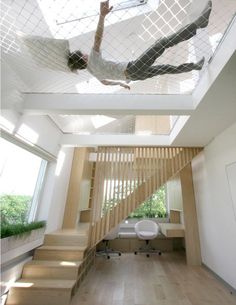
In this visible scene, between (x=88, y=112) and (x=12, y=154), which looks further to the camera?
(x=12, y=154)

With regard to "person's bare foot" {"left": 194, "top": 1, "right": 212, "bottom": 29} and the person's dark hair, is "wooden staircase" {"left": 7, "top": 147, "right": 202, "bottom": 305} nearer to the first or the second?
the person's dark hair

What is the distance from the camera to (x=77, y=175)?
474cm

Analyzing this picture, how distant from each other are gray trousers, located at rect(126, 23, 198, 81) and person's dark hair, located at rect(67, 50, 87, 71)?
46 cm

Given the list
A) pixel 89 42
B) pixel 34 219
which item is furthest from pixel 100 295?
pixel 89 42

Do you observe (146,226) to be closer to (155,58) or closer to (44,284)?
(44,284)

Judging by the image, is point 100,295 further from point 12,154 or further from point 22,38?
point 22,38

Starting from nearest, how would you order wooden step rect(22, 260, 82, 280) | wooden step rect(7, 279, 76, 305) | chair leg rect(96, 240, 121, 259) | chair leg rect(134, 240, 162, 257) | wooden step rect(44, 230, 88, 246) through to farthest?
wooden step rect(7, 279, 76, 305), wooden step rect(22, 260, 82, 280), wooden step rect(44, 230, 88, 246), chair leg rect(96, 240, 121, 259), chair leg rect(134, 240, 162, 257)

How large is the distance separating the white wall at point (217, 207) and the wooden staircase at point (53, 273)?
2.43 m

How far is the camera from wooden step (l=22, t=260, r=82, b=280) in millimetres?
2753

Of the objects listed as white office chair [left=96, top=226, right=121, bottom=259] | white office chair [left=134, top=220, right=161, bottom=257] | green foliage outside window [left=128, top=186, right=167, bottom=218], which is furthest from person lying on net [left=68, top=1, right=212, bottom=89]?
green foliage outside window [left=128, top=186, right=167, bottom=218]

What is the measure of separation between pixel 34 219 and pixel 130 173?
7.14 feet

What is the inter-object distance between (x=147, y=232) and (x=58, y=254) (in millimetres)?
2559

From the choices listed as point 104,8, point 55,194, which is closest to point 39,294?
point 55,194

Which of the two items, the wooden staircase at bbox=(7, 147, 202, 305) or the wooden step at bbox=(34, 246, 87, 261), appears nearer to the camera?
the wooden staircase at bbox=(7, 147, 202, 305)
